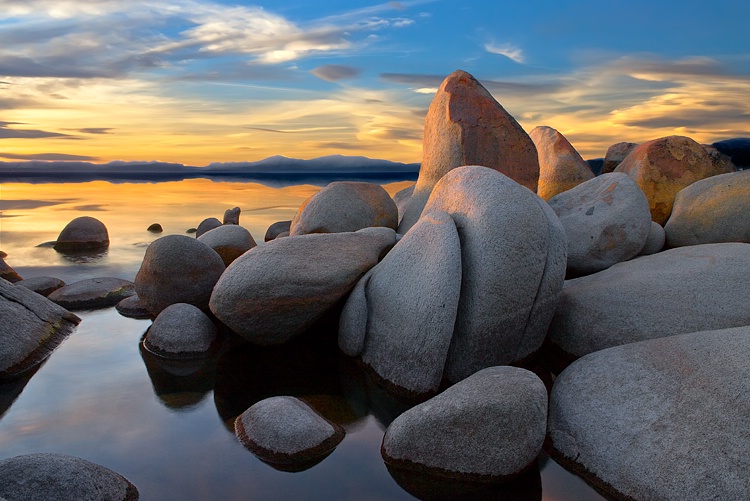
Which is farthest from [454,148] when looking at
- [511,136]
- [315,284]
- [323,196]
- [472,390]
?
[472,390]

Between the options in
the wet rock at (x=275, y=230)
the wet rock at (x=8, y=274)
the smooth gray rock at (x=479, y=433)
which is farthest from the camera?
the wet rock at (x=275, y=230)

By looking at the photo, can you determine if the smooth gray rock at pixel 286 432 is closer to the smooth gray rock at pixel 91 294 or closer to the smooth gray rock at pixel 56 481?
the smooth gray rock at pixel 56 481

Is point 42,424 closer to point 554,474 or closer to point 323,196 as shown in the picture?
point 554,474

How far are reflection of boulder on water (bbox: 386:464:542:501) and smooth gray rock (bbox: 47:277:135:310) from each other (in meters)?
6.47

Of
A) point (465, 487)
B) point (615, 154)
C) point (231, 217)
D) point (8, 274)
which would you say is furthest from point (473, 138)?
point (231, 217)

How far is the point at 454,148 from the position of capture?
9445 mm

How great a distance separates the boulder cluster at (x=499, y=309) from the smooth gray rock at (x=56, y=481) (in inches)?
42.6

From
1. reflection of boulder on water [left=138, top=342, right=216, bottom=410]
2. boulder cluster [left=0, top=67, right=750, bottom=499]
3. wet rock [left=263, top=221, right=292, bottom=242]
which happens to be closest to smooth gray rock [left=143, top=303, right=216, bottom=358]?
boulder cluster [left=0, top=67, right=750, bottom=499]

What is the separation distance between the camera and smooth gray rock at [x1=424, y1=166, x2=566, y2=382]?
554 centimetres

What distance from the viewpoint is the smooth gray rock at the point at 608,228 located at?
7555 mm

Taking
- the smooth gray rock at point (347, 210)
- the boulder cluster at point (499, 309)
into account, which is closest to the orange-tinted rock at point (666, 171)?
the boulder cluster at point (499, 309)

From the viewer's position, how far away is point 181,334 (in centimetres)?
693

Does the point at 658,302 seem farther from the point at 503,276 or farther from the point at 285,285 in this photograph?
the point at 285,285

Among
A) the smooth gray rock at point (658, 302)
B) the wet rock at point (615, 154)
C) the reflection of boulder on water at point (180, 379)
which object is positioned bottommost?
the reflection of boulder on water at point (180, 379)
